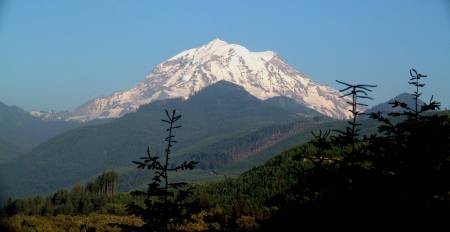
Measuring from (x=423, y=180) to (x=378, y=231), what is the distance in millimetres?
1630

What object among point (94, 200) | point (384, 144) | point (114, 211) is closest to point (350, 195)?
point (384, 144)

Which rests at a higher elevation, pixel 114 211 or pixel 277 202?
pixel 277 202

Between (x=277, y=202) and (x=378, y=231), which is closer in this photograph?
(x=378, y=231)

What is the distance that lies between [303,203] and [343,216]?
177 centimetres

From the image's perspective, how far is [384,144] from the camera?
15883mm

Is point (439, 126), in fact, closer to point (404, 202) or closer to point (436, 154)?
point (436, 154)

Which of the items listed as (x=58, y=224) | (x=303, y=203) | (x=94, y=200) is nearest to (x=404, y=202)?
(x=303, y=203)

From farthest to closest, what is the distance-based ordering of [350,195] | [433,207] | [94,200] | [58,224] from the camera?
[94,200]
[58,224]
[350,195]
[433,207]

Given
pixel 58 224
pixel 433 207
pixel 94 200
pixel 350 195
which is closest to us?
pixel 433 207

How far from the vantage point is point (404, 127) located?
15.8m

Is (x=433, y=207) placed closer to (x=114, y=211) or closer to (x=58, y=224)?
(x=58, y=224)

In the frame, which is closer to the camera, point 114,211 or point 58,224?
point 58,224

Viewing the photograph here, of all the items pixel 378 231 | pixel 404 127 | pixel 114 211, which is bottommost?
pixel 114 211

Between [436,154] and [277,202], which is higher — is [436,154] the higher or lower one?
the higher one
